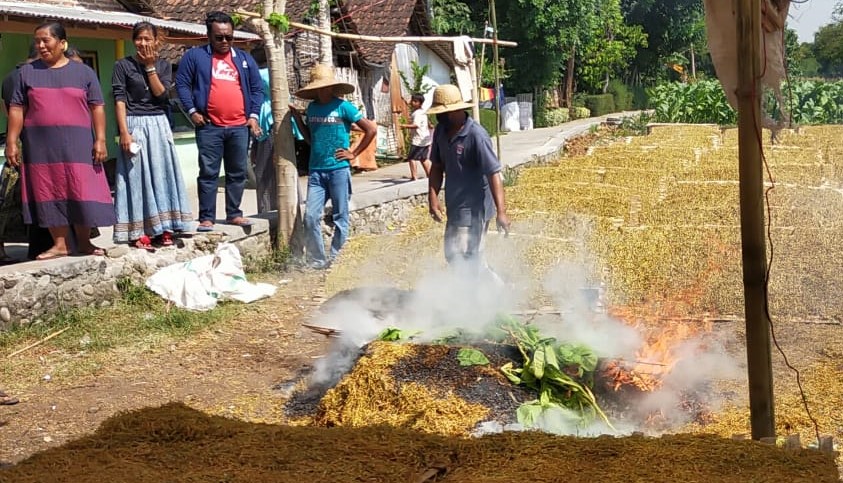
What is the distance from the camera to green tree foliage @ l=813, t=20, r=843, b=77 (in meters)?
50.1

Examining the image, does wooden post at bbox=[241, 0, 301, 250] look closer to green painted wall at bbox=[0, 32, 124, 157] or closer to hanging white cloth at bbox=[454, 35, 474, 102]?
hanging white cloth at bbox=[454, 35, 474, 102]

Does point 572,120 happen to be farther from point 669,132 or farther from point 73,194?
point 73,194

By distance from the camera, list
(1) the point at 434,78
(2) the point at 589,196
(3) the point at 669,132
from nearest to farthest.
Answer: (2) the point at 589,196 < (3) the point at 669,132 < (1) the point at 434,78

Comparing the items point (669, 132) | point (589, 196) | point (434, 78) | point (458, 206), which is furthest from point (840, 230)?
point (434, 78)

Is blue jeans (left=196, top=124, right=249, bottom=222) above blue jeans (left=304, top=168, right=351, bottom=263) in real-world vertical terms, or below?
above

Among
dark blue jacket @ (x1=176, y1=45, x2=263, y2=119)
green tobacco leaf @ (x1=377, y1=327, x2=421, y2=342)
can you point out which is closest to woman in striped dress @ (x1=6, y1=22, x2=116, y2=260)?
dark blue jacket @ (x1=176, y1=45, x2=263, y2=119)

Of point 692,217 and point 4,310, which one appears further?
point 692,217

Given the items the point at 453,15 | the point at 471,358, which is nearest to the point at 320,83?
the point at 471,358

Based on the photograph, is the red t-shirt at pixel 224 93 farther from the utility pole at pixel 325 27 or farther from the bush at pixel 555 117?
the bush at pixel 555 117

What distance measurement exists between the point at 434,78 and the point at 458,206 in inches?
828

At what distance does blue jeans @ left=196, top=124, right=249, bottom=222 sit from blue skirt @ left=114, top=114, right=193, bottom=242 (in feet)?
1.61

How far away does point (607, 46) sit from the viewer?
4047 cm

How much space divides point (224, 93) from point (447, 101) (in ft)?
8.65

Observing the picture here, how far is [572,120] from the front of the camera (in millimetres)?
38938
